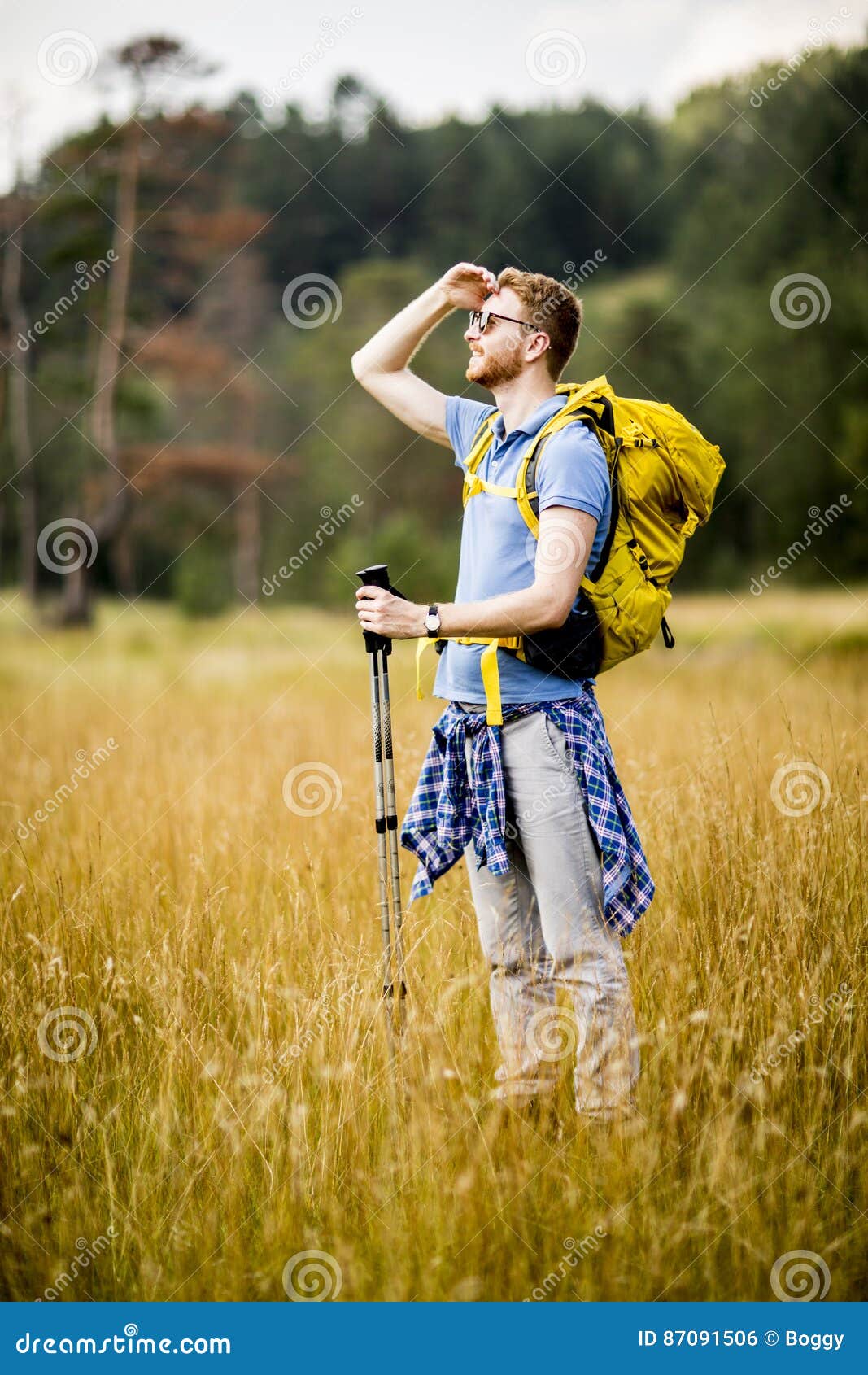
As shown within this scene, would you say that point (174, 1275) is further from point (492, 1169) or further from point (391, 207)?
point (391, 207)

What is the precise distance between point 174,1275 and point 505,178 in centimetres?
5292

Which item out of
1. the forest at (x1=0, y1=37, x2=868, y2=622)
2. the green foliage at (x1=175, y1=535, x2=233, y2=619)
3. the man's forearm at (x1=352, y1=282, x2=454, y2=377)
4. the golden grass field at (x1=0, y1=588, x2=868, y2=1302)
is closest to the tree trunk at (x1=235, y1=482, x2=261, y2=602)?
the forest at (x1=0, y1=37, x2=868, y2=622)

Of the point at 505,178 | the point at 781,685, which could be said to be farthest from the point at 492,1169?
the point at 505,178

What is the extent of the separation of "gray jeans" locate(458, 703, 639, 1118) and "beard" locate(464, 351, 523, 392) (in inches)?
34.3

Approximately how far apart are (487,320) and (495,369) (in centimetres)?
14

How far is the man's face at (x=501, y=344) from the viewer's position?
104 inches

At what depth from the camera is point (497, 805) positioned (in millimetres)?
2582

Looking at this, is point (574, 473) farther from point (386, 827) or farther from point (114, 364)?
point (114, 364)

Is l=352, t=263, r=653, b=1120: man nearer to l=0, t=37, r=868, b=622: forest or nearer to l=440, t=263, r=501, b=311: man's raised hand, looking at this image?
l=440, t=263, r=501, b=311: man's raised hand

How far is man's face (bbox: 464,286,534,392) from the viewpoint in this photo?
8.69 ft

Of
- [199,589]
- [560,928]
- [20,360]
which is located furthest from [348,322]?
[560,928]

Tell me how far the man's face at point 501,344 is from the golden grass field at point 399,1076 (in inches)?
63.2

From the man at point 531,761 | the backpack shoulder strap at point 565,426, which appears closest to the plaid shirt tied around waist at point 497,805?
the man at point 531,761

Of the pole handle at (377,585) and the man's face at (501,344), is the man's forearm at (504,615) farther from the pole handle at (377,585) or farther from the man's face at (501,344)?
the man's face at (501,344)
